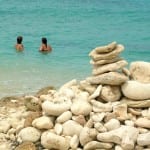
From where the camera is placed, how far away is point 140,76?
10.2 m

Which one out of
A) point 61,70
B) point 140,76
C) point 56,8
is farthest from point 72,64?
point 56,8

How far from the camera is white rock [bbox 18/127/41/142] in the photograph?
9.90 meters

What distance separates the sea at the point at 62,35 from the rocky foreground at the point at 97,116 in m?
4.77

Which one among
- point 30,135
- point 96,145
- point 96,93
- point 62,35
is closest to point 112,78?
point 96,93

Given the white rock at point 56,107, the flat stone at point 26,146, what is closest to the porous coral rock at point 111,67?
the white rock at point 56,107

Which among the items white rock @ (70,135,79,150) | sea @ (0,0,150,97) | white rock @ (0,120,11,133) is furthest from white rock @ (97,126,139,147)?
sea @ (0,0,150,97)

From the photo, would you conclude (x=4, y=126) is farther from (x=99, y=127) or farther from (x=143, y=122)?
(x=143, y=122)

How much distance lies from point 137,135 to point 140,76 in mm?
1394

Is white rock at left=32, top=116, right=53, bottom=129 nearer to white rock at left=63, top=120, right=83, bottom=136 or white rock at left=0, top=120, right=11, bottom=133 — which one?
white rock at left=63, top=120, right=83, bottom=136

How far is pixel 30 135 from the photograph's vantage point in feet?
32.5

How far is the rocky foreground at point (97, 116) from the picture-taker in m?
9.30

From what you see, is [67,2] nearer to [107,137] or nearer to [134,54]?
[134,54]

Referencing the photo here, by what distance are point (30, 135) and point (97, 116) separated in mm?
1258

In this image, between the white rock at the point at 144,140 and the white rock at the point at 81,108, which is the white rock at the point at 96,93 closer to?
the white rock at the point at 81,108
